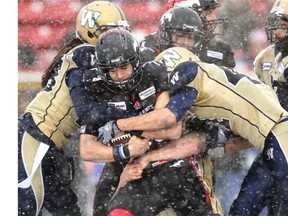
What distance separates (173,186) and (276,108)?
1.92 feet

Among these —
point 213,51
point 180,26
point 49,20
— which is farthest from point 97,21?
point 49,20

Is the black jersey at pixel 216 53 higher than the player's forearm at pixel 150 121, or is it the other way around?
the player's forearm at pixel 150 121

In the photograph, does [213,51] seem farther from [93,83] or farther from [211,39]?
[93,83]

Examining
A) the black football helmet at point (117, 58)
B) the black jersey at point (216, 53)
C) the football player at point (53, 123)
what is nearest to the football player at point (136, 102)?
the black football helmet at point (117, 58)

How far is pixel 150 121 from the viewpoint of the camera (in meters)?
2.95

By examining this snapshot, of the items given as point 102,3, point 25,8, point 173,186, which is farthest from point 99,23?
point 25,8

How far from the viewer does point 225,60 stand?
4.04 metres

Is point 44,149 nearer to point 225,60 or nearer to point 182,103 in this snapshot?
point 182,103

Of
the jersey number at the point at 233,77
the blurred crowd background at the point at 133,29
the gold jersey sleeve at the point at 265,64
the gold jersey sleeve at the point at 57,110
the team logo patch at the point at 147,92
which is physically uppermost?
the team logo patch at the point at 147,92

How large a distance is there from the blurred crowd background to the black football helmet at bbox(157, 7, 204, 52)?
128 centimetres

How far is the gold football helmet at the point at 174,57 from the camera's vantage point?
3.14m

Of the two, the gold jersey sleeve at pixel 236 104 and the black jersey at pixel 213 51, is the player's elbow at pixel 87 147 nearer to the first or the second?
the gold jersey sleeve at pixel 236 104

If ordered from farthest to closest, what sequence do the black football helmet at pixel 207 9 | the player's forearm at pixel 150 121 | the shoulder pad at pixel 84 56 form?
the black football helmet at pixel 207 9, the shoulder pad at pixel 84 56, the player's forearm at pixel 150 121

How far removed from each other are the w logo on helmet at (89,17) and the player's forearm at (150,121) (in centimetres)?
67
